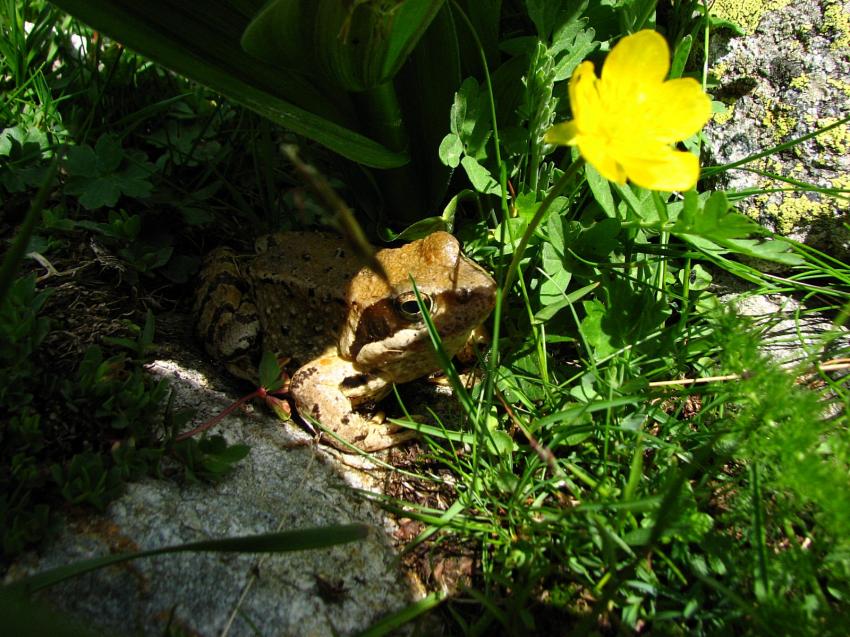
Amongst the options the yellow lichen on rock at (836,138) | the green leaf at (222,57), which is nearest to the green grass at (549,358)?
the green leaf at (222,57)

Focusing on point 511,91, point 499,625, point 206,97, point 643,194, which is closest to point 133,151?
point 206,97

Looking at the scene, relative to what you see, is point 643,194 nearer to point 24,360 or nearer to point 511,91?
point 511,91

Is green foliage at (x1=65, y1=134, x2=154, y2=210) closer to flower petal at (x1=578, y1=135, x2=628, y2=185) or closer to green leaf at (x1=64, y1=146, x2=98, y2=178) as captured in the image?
green leaf at (x1=64, y1=146, x2=98, y2=178)

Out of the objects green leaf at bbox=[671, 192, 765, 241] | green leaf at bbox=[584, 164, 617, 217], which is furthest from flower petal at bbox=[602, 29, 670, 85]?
green leaf at bbox=[584, 164, 617, 217]

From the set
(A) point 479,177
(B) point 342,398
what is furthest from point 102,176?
(A) point 479,177

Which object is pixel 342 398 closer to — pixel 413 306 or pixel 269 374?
pixel 269 374

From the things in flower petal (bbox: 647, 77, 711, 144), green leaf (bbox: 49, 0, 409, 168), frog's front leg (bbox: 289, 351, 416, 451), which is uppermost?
flower petal (bbox: 647, 77, 711, 144)
